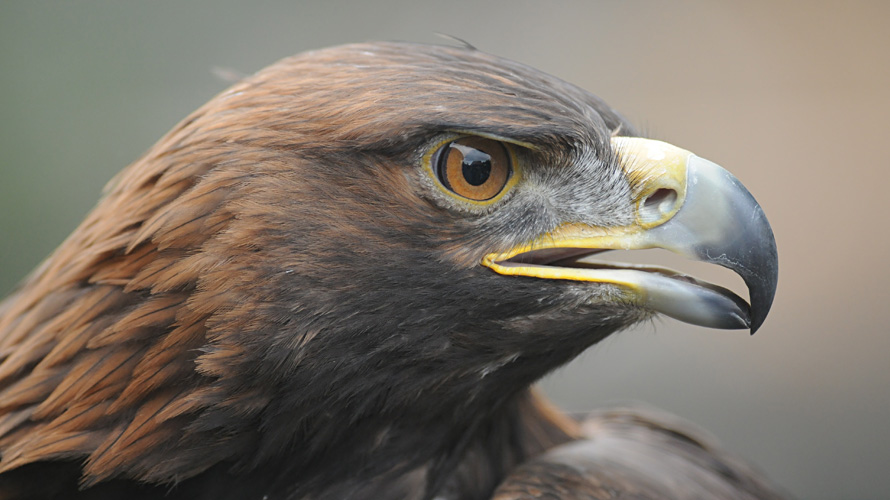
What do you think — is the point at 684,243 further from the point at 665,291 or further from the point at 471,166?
the point at 471,166

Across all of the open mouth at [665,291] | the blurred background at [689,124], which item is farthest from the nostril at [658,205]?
the blurred background at [689,124]

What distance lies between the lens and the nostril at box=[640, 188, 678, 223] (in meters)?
1.72

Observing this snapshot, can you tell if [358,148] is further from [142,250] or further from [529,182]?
[142,250]

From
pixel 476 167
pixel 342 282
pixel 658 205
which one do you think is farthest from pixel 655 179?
pixel 342 282

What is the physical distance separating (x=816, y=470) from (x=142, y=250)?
16.4ft

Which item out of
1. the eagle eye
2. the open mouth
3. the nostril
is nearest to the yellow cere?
the nostril

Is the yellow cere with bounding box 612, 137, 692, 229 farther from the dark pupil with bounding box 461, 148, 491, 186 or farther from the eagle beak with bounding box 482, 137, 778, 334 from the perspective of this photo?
the dark pupil with bounding box 461, 148, 491, 186

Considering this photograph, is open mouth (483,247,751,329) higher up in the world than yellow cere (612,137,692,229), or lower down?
lower down

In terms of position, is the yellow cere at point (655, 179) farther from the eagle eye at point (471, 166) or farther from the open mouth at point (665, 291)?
the eagle eye at point (471, 166)

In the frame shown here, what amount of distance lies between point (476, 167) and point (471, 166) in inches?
0.5

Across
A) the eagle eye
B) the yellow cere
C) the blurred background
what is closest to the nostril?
the yellow cere

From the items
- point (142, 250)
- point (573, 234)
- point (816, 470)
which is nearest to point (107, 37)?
point (142, 250)

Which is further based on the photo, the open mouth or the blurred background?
the blurred background

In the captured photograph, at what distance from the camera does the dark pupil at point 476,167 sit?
1682 millimetres
